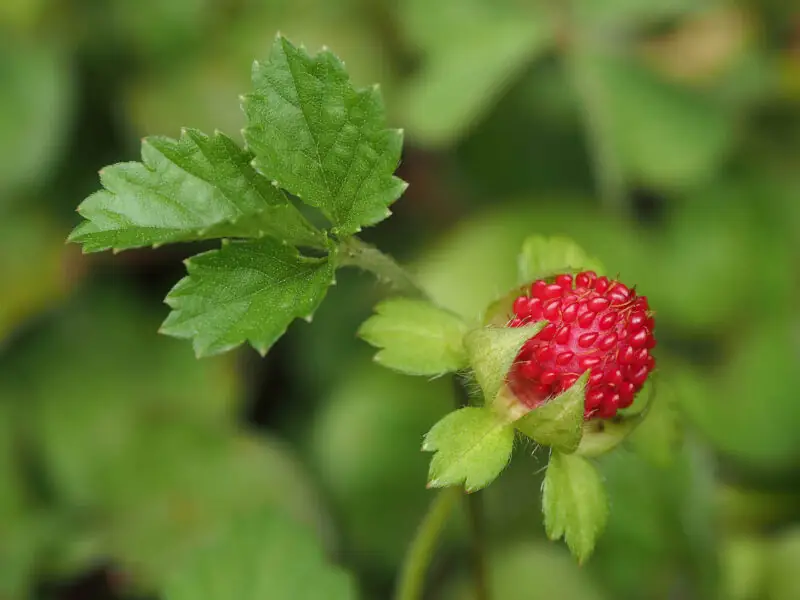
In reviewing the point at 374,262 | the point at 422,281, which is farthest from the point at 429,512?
the point at 422,281

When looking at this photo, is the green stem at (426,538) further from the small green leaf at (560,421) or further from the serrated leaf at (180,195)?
the serrated leaf at (180,195)

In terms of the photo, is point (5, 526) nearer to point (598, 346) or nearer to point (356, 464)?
point (356, 464)

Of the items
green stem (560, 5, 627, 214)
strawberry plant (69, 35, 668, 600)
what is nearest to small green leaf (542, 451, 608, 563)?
strawberry plant (69, 35, 668, 600)

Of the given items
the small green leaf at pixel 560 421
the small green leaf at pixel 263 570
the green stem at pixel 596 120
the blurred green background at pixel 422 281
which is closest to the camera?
the small green leaf at pixel 560 421

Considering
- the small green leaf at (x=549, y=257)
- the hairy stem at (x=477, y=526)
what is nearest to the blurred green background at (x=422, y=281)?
the hairy stem at (x=477, y=526)

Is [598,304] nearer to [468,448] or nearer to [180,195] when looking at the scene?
[468,448]

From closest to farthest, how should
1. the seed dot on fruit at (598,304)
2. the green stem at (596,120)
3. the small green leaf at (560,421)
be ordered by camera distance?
the small green leaf at (560,421) → the seed dot on fruit at (598,304) → the green stem at (596,120)

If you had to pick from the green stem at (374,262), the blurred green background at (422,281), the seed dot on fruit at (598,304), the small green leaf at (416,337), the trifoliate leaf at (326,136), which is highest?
the trifoliate leaf at (326,136)
